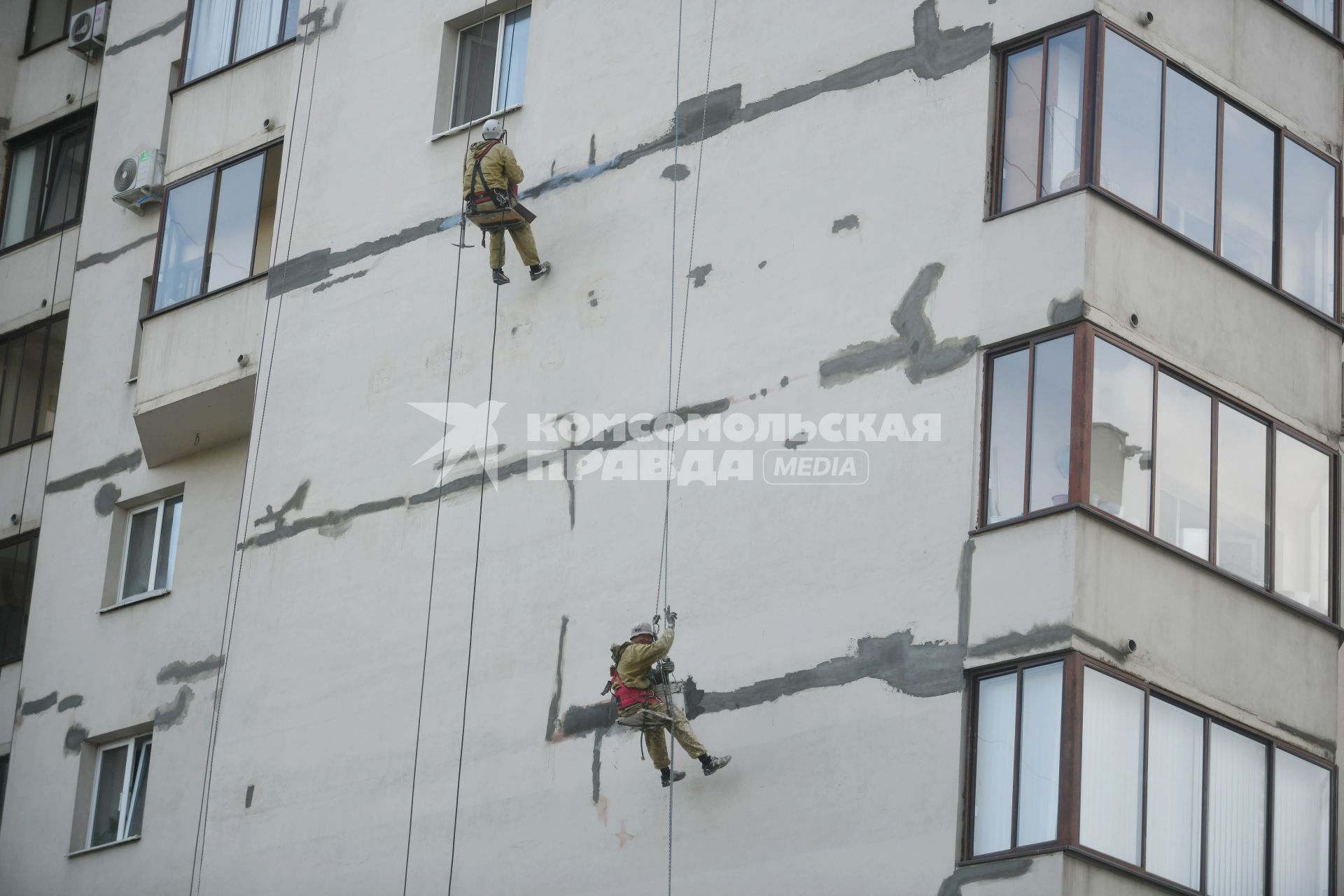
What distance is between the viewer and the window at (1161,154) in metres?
21.2

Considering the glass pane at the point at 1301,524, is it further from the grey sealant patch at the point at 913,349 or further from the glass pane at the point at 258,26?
the glass pane at the point at 258,26

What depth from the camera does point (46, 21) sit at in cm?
3500

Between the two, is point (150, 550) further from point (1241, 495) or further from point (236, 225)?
point (1241, 495)

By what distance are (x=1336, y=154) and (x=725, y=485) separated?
7027 mm

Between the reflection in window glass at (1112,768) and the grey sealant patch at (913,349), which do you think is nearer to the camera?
the reflection in window glass at (1112,768)

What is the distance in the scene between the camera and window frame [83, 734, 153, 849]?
90.4 feet

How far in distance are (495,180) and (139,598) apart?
7.76 m

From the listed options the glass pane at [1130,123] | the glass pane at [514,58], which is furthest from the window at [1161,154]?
the glass pane at [514,58]

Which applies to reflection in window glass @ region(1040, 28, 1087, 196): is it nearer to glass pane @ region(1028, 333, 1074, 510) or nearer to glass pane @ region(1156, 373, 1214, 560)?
glass pane @ region(1028, 333, 1074, 510)

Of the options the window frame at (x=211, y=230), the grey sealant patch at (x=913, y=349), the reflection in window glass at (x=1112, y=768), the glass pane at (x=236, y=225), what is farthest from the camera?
the glass pane at (x=236, y=225)

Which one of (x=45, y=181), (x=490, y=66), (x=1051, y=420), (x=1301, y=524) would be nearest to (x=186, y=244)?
(x=490, y=66)

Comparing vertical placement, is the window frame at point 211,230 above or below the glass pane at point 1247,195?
above

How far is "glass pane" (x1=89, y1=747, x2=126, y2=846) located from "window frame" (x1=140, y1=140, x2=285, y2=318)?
5.39 meters

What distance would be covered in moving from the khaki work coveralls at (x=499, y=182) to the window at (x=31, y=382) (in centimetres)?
987
